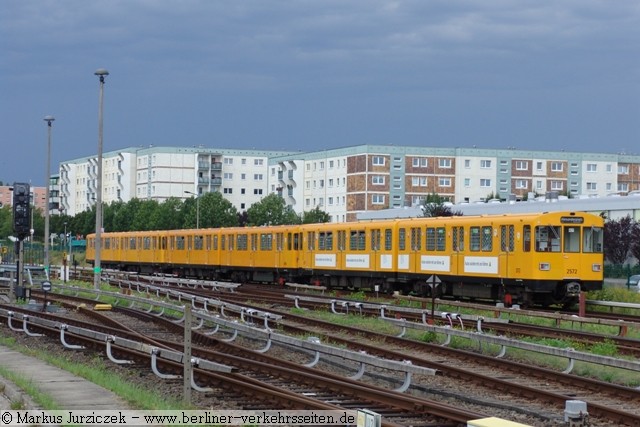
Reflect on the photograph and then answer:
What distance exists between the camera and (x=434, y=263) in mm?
34625

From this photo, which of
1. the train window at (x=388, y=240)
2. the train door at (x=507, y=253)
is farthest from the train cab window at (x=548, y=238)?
the train window at (x=388, y=240)

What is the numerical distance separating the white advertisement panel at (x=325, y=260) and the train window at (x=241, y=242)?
8385 mm

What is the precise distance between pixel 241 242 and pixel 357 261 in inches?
508

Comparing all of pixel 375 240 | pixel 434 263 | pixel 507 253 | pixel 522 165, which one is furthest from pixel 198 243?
pixel 522 165

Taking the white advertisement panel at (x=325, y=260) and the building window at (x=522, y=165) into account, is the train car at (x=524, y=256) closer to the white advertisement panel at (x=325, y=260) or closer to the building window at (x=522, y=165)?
the white advertisement panel at (x=325, y=260)

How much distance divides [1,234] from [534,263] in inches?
4614

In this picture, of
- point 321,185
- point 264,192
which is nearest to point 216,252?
point 321,185

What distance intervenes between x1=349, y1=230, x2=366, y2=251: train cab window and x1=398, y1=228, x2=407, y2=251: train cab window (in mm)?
2909

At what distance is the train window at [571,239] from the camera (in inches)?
1209

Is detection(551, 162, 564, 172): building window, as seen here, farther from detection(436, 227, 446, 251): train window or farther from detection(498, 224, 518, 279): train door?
detection(498, 224, 518, 279): train door

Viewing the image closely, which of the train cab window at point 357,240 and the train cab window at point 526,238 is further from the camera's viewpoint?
the train cab window at point 357,240

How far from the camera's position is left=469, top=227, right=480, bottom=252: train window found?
32281 millimetres

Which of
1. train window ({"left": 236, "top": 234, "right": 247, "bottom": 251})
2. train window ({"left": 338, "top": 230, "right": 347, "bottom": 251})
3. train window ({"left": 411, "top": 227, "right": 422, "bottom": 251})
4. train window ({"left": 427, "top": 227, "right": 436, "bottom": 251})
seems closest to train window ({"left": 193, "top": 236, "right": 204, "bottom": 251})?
train window ({"left": 236, "top": 234, "right": 247, "bottom": 251})

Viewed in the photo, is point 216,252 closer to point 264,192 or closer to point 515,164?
point 515,164
